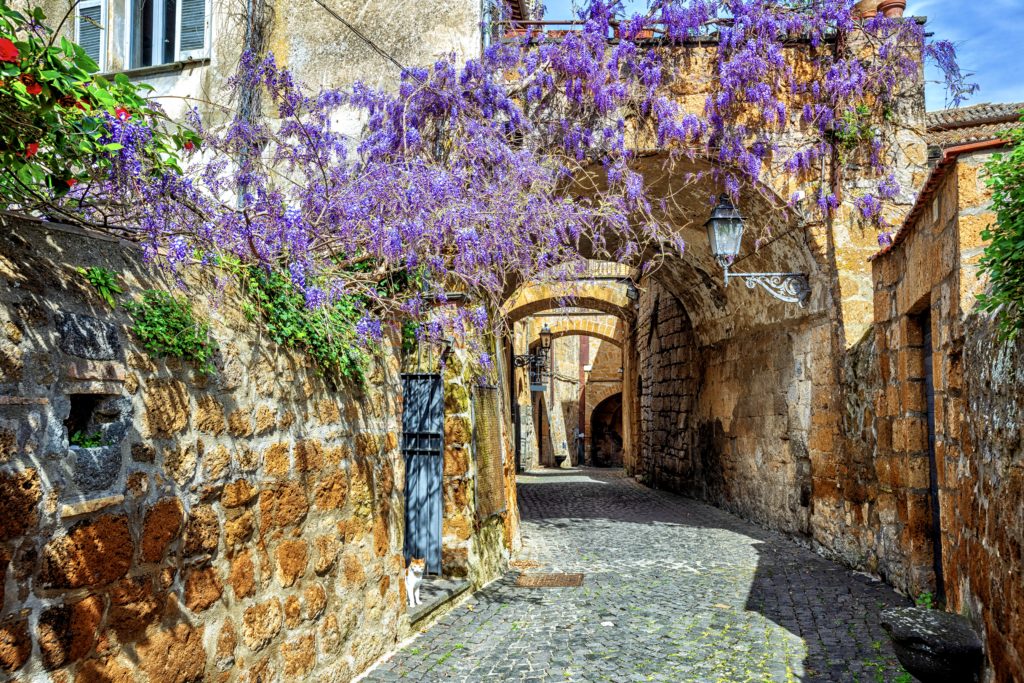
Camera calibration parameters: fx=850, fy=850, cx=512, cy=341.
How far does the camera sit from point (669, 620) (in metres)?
5.59

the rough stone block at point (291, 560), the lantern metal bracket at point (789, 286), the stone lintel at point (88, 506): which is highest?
the lantern metal bracket at point (789, 286)

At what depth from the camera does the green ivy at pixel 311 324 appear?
3652mm

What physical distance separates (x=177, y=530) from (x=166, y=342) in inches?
25.7

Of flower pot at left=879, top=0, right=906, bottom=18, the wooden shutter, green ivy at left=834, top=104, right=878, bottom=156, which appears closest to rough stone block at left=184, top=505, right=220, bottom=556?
the wooden shutter

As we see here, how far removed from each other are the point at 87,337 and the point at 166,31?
6341 millimetres

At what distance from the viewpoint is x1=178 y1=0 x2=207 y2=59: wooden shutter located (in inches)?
304

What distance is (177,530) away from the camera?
116 inches

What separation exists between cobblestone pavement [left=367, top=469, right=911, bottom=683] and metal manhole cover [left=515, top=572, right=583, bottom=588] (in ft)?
0.34

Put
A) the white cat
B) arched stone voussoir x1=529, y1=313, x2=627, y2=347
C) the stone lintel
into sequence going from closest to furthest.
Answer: the stone lintel → the white cat → arched stone voussoir x1=529, y1=313, x2=627, y2=347

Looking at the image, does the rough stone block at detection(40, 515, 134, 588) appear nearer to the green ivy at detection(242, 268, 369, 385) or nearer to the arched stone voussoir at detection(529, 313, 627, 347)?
the green ivy at detection(242, 268, 369, 385)

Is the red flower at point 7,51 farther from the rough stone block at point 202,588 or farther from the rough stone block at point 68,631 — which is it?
the rough stone block at point 202,588

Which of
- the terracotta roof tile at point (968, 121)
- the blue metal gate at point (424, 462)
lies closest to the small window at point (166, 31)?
the blue metal gate at point (424, 462)

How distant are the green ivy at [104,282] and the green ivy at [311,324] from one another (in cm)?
79

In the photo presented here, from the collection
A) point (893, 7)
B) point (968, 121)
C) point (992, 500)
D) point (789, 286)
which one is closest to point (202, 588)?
point (992, 500)
